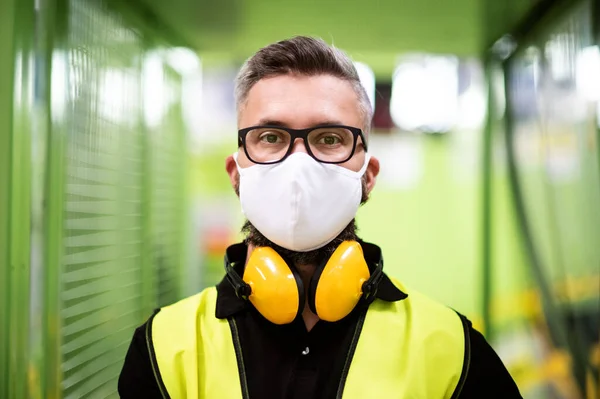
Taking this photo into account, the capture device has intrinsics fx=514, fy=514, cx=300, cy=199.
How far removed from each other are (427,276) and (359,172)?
658 millimetres

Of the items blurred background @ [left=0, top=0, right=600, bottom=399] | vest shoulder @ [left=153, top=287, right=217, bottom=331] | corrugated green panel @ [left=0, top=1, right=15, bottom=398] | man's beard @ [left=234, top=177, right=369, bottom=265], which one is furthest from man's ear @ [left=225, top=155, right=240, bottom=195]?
corrugated green panel @ [left=0, top=1, right=15, bottom=398]

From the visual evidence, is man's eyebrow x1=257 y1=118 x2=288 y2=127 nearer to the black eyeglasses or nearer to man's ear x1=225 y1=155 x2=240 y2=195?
the black eyeglasses

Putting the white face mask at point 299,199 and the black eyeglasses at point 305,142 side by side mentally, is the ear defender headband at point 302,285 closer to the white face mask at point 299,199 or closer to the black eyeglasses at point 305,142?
the white face mask at point 299,199

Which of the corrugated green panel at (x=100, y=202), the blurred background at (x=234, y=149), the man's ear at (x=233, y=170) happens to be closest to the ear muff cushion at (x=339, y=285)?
the man's ear at (x=233, y=170)

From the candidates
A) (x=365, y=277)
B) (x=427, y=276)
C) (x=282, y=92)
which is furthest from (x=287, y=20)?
(x=427, y=276)

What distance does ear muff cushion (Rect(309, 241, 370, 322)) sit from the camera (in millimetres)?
848

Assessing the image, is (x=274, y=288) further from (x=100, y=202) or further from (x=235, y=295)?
(x=100, y=202)

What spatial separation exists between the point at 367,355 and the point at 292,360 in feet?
0.43

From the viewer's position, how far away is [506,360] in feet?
4.57

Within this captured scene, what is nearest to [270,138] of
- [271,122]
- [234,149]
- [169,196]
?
[271,122]

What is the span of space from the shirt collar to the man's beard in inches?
1.7

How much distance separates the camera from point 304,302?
2.85 feet

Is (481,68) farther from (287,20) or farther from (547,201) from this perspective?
(287,20)

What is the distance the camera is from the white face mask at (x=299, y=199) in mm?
852
